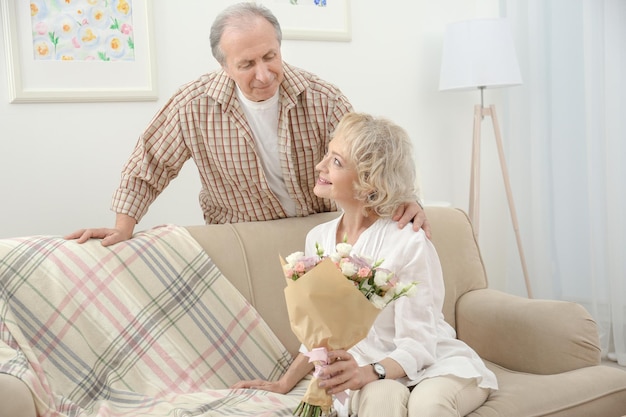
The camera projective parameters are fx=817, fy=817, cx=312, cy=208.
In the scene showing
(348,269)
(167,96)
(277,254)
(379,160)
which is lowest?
(277,254)

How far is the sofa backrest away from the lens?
104 inches

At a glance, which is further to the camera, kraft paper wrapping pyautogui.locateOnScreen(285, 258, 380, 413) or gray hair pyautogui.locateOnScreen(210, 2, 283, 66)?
gray hair pyautogui.locateOnScreen(210, 2, 283, 66)

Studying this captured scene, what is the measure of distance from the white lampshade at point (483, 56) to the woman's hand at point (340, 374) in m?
2.28

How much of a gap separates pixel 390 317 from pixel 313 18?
2.01 m

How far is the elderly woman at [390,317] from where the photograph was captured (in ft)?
6.59

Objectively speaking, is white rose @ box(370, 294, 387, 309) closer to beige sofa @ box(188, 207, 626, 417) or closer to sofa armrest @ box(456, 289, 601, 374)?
beige sofa @ box(188, 207, 626, 417)

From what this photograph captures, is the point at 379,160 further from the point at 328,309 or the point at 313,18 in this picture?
the point at 313,18

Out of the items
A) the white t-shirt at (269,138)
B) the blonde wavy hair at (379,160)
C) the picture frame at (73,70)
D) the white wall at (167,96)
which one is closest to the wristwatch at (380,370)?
the blonde wavy hair at (379,160)

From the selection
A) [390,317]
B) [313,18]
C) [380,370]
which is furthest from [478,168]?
[380,370]

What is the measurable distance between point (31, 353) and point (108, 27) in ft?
5.22

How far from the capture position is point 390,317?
7.35 ft

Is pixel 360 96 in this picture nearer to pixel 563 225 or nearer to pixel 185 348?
pixel 563 225

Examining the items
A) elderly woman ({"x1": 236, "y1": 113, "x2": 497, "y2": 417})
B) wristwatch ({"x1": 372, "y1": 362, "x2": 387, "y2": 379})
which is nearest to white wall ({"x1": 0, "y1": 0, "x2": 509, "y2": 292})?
elderly woman ({"x1": 236, "y1": 113, "x2": 497, "y2": 417})

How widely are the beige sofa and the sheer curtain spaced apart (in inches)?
54.5
